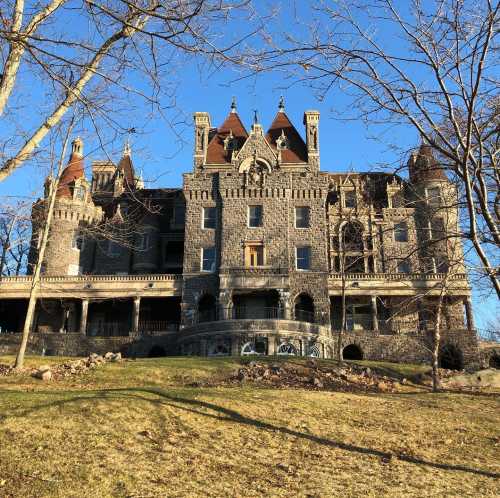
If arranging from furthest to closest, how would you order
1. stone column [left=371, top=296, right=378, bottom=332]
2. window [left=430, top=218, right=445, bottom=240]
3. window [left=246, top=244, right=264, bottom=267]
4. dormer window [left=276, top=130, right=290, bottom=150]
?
dormer window [left=276, top=130, right=290, bottom=150] → window [left=246, top=244, right=264, bottom=267] → stone column [left=371, top=296, right=378, bottom=332] → window [left=430, top=218, right=445, bottom=240]

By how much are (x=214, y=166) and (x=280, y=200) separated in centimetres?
578

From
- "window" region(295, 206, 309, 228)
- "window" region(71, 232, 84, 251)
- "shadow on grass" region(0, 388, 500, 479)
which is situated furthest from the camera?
"window" region(71, 232, 84, 251)

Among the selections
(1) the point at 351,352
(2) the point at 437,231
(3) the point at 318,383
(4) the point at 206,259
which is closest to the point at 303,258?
(4) the point at 206,259

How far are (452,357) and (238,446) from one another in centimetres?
3054

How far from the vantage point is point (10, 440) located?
10008mm

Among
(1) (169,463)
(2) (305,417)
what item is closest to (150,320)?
(2) (305,417)

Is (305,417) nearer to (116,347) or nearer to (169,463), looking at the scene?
(169,463)

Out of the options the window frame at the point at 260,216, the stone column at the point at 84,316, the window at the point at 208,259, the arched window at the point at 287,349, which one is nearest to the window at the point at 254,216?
the window frame at the point at 260,216

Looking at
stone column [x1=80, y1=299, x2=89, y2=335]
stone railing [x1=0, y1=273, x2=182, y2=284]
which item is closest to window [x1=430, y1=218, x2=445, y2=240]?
stone railing [x1=0, y1=273, x2=182, y2=284]

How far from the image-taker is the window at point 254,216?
41250 millimetres

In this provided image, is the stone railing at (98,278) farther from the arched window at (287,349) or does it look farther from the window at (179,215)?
the arched window at (287,349)

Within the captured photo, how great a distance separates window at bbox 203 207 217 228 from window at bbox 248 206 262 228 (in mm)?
2554

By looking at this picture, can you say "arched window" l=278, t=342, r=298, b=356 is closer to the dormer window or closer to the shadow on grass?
the dormer window

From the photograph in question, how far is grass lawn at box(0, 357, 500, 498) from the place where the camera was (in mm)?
8766
